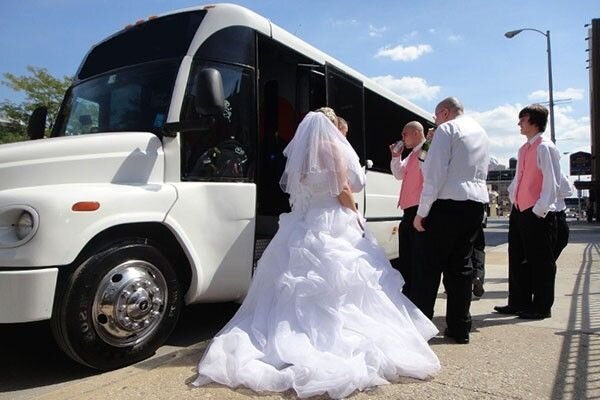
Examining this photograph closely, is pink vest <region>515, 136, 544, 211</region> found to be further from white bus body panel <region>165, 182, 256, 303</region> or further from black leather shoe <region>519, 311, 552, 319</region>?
white bus body panel <region>165, 182, 256, 303</region>

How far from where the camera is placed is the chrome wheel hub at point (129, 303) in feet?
11.4

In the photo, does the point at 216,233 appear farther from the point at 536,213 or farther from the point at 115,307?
the point at 536,213

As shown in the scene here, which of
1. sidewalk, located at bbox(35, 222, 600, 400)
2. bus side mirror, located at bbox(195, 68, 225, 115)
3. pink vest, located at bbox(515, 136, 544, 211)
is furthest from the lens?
pink vest, located at bbox(515, 136, 544, 211)

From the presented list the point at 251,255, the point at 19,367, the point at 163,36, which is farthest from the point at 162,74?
the point at 19,367

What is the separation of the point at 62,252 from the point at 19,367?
1.25m

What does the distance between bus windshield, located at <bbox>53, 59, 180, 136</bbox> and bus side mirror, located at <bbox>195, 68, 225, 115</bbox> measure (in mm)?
361

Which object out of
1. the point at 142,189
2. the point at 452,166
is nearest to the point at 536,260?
the point at 452,166

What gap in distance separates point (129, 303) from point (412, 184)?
2.91m

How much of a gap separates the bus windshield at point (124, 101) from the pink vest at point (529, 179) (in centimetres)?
354

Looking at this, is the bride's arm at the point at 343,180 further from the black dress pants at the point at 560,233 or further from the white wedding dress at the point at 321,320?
the black dress pants at the point at 560,233

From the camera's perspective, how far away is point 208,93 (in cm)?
380

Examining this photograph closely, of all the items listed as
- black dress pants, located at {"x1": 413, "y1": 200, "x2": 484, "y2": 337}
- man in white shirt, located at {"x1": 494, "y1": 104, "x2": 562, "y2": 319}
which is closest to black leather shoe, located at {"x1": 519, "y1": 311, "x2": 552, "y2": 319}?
man in white shirt, located at {"x1": 494, "y1": 104, "x2": 562, "y2": 319}

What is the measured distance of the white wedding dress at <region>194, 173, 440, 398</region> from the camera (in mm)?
3160

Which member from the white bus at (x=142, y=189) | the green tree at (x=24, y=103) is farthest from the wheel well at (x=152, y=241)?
the green tree at (x=24, y=103)
